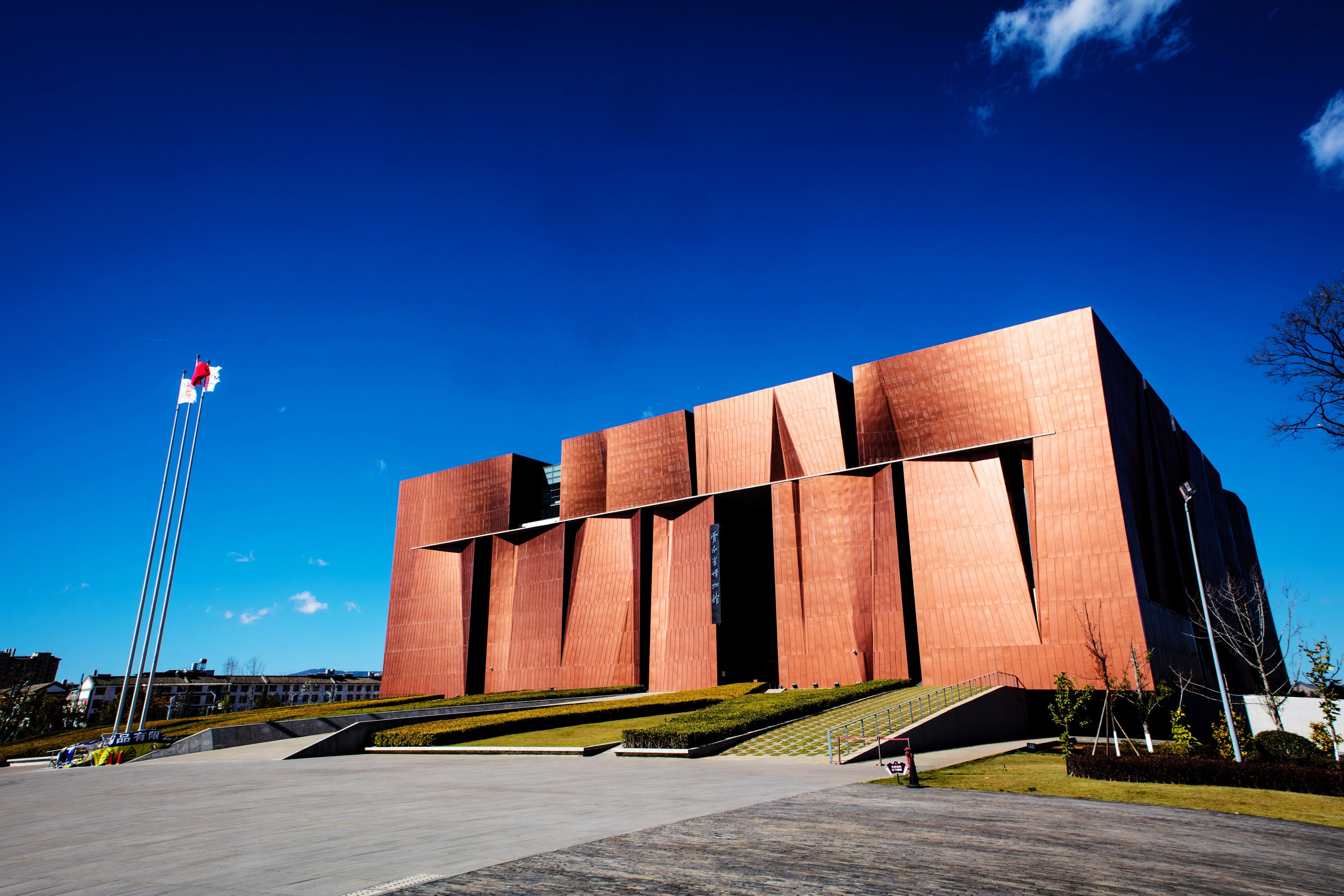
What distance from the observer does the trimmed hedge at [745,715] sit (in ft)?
60.9

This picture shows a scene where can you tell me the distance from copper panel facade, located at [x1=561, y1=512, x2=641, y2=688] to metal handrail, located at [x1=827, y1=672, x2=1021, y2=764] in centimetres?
1779

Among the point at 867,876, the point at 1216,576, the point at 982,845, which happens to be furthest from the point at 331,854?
the point at 1216,576

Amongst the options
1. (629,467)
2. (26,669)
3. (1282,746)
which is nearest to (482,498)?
(629,467)

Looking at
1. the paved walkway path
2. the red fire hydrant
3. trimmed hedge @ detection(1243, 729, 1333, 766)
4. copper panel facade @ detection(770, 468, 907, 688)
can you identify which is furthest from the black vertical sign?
the red fire hydrant

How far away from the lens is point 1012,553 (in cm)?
2897

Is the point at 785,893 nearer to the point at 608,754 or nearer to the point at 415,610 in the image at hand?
the point at 608,754

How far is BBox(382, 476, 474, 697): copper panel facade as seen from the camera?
47.0m

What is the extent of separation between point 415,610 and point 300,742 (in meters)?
27.6

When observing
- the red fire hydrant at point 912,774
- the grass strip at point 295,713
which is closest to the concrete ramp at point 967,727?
the red fire hydrant at point 912,774

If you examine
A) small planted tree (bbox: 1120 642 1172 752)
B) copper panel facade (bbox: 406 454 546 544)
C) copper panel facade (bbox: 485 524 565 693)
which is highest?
copper panel facade (bbox: 406 454 546 544)

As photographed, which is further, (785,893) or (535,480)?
(535,480)

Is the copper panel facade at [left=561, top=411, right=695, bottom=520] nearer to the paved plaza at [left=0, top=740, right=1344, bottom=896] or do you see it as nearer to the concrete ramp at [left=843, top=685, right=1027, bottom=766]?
the concrete ramp at [left=843, top=685, right=1027, bottom=766]

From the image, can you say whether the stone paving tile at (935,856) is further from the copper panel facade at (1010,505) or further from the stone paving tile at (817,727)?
the copper panel facade at (1010,505)

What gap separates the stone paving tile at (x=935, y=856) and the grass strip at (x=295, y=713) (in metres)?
23.3
